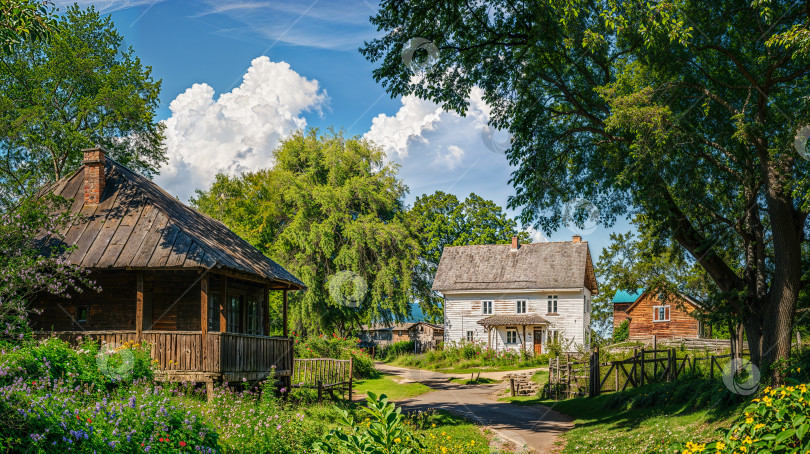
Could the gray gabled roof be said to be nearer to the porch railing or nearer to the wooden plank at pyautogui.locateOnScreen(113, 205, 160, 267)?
the wooden plank at pyautogui.locateOnScreen(113, 205, 160, 267)

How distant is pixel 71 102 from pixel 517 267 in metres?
31.3

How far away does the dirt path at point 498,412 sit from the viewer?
16.2m

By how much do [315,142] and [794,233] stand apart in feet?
106

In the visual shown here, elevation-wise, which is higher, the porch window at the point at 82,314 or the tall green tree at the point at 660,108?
the tall green tree at the point at 660,108

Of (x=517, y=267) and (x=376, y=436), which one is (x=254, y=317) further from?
(x=517, y=267)

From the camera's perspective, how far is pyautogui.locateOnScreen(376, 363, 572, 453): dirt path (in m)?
16.2

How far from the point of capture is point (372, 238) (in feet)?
128

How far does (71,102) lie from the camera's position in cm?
2981

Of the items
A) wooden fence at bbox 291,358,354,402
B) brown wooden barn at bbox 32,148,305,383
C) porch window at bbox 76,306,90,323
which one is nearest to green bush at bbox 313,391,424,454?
brown wooden barn at bbox 32,148,305,383

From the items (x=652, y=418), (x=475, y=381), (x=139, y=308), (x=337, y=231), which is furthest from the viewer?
(x=337, y=231)

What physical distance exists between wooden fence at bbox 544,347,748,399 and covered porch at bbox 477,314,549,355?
16.2 meters

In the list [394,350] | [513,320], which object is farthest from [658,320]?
[394,350]

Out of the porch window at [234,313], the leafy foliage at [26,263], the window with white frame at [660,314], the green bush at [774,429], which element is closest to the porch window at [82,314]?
the leafy foliage at [26,263]

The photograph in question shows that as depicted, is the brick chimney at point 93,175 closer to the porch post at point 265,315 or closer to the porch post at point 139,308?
the porch post at point 139,308
